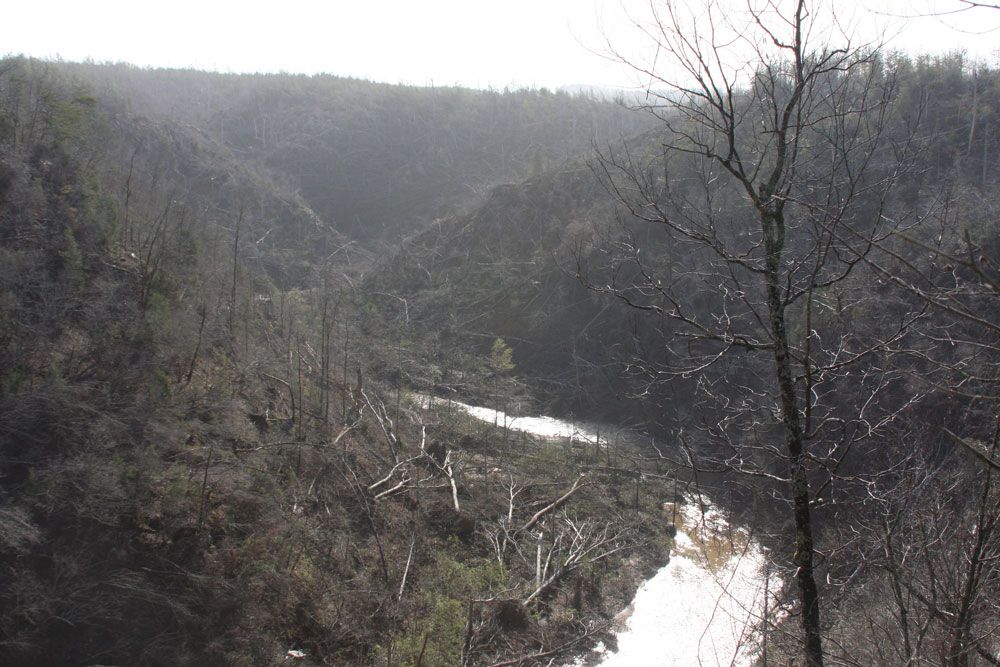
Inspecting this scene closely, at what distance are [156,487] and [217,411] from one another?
2.39 m

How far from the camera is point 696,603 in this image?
1023 cm

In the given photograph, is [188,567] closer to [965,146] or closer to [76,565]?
[76,565]

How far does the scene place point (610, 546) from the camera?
1146 centimetres

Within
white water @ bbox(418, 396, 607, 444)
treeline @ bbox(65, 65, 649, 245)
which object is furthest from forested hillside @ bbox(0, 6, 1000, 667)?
treeline @ bbox(65, 65, 649, 245)

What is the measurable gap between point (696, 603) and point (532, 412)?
794cm

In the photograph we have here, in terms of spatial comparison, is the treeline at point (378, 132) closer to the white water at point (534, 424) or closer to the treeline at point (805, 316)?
the treeline at point (805, 316)

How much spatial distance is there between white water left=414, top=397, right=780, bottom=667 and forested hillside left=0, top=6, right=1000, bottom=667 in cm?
24

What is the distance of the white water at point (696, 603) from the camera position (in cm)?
886

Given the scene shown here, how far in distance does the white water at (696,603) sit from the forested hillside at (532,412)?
24cm

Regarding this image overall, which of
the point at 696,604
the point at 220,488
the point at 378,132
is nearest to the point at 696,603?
the point at 696,604

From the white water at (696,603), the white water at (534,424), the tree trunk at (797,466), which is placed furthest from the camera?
the white water at (534,424)

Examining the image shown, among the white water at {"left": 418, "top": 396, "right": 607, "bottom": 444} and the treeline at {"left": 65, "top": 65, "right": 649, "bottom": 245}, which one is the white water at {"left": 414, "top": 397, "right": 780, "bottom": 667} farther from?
the treeline at {"left": 65, "top": 65, "right": 649, "bottom": 245}

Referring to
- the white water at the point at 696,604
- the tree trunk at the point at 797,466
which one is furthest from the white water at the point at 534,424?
the tree trunk at the point at 797,466

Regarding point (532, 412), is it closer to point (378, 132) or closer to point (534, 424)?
point (534, 424)
